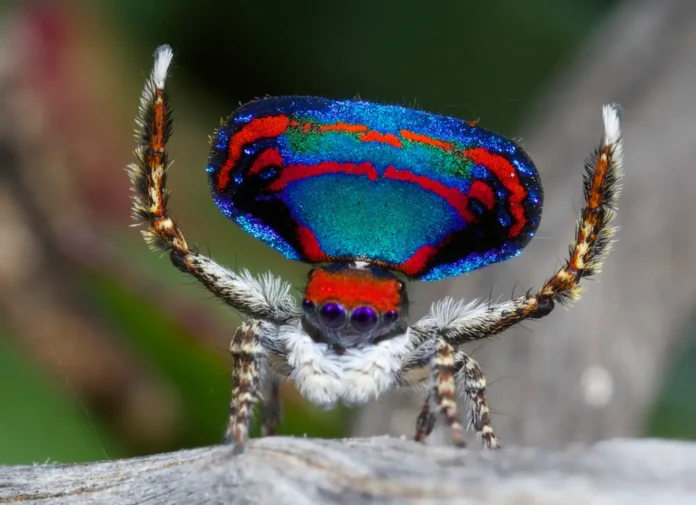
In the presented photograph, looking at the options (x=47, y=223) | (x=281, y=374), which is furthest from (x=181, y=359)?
(x=281, y=374)

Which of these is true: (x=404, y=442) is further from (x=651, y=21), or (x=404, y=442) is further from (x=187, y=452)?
(x=651, y=21)

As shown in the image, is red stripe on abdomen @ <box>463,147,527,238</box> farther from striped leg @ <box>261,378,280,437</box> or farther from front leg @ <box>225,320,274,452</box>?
striped leg @ <box>261,378,280,437</box>

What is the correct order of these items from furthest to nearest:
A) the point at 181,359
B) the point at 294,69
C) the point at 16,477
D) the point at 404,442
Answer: the point at 294,69
the point at 181,359
the point at 16,477
the point at 404,442

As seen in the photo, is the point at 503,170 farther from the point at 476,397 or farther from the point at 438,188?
the point at 476,397

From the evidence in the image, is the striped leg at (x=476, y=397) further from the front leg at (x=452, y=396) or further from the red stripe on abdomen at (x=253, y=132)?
the red stripe on abdomen at (x=253, y=132)

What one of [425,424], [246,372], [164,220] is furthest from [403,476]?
[164,220]

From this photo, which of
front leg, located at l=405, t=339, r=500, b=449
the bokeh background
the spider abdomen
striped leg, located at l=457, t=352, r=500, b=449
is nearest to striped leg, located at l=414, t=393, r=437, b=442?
front leg, located at l=405, t=339, r=500, b=449
